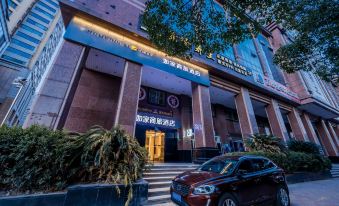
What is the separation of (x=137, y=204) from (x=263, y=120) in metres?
23.0

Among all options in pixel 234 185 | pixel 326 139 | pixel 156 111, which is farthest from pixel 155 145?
pixel 326 139

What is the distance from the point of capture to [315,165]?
11.3 m

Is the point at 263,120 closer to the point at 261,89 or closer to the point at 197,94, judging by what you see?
the point at 261,89

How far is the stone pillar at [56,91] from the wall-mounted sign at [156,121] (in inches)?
222

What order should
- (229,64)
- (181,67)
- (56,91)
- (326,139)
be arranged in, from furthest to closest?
1. (326,139)
2. (229,64)
3. (181,67)
4. (56,91)

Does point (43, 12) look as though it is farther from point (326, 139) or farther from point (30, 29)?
point (326, 139)

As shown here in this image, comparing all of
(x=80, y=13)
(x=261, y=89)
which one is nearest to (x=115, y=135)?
(x=80, y=13)

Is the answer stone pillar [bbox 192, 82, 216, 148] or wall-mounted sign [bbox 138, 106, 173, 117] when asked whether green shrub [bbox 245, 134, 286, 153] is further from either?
wall-mounted sign [bbox 138, 106, 173, 117]

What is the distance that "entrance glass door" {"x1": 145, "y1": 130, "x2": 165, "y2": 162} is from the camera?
13330 mm

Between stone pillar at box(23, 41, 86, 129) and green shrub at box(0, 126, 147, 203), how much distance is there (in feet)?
9.34

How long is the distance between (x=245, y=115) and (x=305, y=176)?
623 cm

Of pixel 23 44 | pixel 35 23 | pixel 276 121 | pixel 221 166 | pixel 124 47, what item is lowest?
pixel 221 166

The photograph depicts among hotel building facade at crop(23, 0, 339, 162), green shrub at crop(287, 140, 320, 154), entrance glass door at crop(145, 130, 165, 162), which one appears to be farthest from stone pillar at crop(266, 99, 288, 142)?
entrance glass door at crop(145, 130, 165, 162)

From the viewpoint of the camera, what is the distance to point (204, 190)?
3.66 meters
